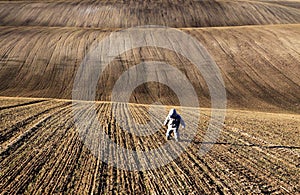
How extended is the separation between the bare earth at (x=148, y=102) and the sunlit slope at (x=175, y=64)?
11cm

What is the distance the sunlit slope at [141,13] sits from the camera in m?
53.9

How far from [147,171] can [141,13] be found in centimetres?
5034

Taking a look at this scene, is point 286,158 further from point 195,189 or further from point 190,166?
point 195,189

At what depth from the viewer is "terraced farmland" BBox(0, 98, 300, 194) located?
8.09 metres

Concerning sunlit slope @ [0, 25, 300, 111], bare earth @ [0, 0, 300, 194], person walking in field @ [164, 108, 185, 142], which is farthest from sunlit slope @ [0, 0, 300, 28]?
person walking in field @ [164, 108, 185, 142]

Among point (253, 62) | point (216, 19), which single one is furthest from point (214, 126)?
point (216, 19)

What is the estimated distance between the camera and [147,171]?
30.0 feet

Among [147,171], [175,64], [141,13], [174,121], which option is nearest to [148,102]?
[175,64]

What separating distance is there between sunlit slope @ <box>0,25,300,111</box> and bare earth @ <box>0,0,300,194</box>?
11 centimetres

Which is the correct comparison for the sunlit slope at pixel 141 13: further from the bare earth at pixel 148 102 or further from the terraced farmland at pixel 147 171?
the terraced farmland at pixel 147 171

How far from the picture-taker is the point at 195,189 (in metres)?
8.03

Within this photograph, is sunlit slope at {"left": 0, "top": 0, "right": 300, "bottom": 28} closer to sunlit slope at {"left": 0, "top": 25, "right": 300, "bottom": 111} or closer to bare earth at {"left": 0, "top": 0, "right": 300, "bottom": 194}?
bare earth at {"left": 0, "top": 0, "right": 300, "bottom": 194}

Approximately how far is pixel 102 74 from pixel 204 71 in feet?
35.9

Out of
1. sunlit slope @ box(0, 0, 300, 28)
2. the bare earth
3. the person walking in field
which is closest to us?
the bare earth
